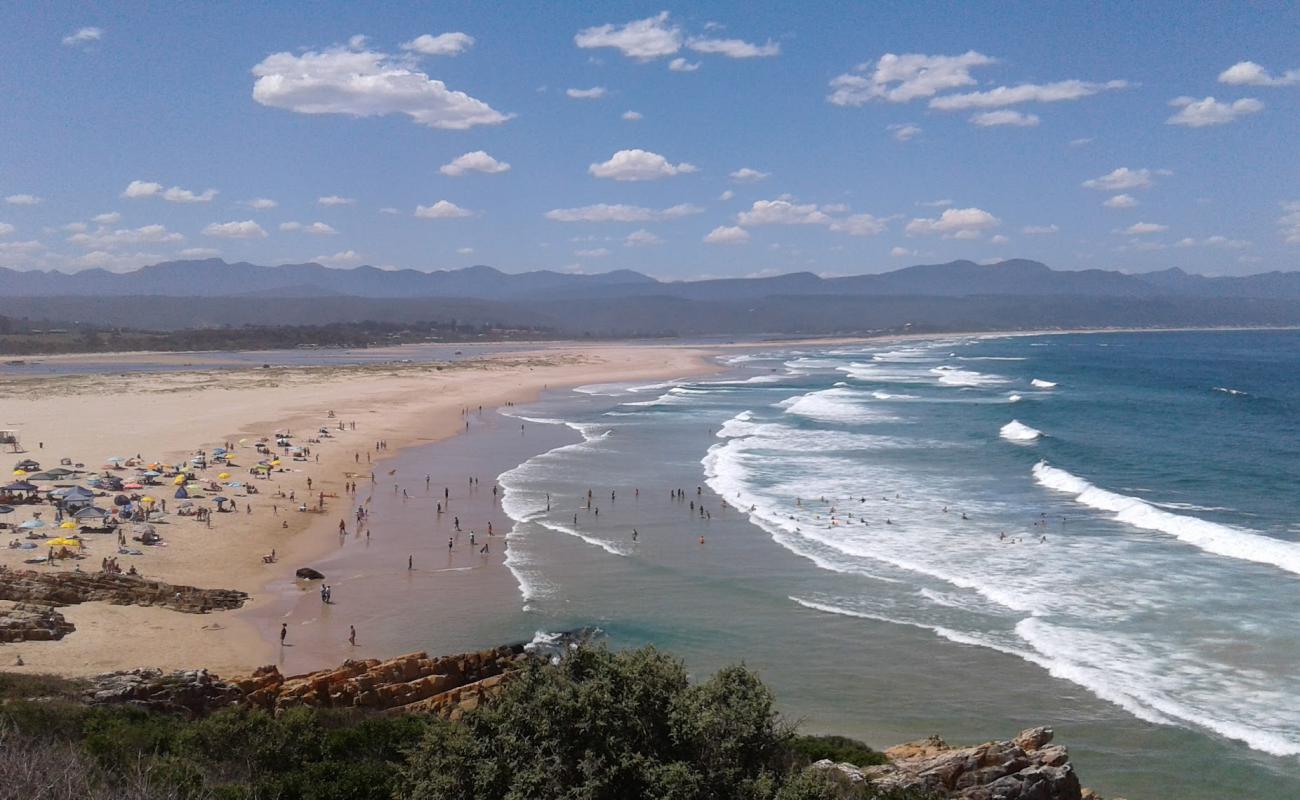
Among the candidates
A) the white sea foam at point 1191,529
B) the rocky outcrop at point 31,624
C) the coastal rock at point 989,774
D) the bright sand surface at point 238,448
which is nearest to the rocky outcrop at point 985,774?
the coastal rock at point 989,774

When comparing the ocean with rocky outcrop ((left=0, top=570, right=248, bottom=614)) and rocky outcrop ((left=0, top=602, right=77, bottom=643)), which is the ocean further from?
rocky outcrop ((left=0, top=602, right=77, bottom=643))

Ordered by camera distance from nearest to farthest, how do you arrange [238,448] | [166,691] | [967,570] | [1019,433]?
[166,691] < [967,570] < [238,448] < [1019,433]

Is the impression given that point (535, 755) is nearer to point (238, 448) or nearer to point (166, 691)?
point (166, 691)

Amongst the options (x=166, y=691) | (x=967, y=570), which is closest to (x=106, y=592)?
(x=166, y=691)

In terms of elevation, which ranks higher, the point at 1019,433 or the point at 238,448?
the point at 238,448

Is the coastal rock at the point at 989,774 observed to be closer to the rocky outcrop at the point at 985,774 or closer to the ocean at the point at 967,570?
the rocky outcrop at the point at 985,774

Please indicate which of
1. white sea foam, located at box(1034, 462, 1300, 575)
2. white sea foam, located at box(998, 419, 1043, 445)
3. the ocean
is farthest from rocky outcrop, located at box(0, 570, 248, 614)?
white sea foam, located at box(998, 419, 1043, 445)
